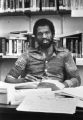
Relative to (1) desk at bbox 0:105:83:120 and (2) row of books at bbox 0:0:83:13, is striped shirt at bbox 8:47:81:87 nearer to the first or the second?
(2) row of books at bbox 0:0:83:13

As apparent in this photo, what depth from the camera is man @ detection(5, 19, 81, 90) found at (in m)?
2.42

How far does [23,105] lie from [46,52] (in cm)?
148

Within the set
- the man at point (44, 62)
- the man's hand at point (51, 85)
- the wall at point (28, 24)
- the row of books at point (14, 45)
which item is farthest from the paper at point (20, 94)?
the wall at point (28, 24)

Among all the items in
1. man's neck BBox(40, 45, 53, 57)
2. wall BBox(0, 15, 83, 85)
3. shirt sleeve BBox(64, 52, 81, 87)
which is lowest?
shirt sleeve BBox(64, 52, 81, 87)

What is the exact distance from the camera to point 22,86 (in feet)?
4.33

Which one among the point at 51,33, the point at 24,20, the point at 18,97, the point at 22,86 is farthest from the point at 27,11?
the point at 18,97

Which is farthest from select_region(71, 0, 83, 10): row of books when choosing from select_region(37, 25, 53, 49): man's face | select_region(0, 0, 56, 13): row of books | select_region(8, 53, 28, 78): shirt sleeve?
select_region(8, 53, 28, 78): shirt sleeve

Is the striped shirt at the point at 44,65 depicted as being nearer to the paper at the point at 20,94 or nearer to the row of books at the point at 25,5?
the row of books at the point at 25,5

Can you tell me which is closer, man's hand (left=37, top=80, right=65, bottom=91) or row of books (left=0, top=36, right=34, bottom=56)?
man's hand (left=37, top=80, right=65, bottom=91)

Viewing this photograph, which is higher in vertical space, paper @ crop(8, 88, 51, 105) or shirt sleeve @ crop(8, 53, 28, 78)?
paper @ crop(8, 88, 51, 105)

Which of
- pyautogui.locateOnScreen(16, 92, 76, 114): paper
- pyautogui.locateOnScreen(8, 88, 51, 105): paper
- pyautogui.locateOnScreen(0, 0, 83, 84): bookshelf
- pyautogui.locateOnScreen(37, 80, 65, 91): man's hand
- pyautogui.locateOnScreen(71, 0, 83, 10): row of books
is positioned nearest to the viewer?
pyautogui.locateOnScreen(16, 92, 76, 114): paper

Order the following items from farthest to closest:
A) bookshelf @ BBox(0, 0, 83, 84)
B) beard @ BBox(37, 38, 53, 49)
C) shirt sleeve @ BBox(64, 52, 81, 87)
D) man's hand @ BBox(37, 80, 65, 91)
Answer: bookshelf @ BBox(0, 0, 83, 84) → beard @ BBox(37, 38, 53, 49) → shirt sleeve @ BBox(64, 52, 81, 87) → man's hand @ BBox(37, 80, 65, 91)

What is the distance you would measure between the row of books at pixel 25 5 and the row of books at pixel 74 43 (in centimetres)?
35

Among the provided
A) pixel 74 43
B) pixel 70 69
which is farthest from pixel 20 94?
pixel 74 43
